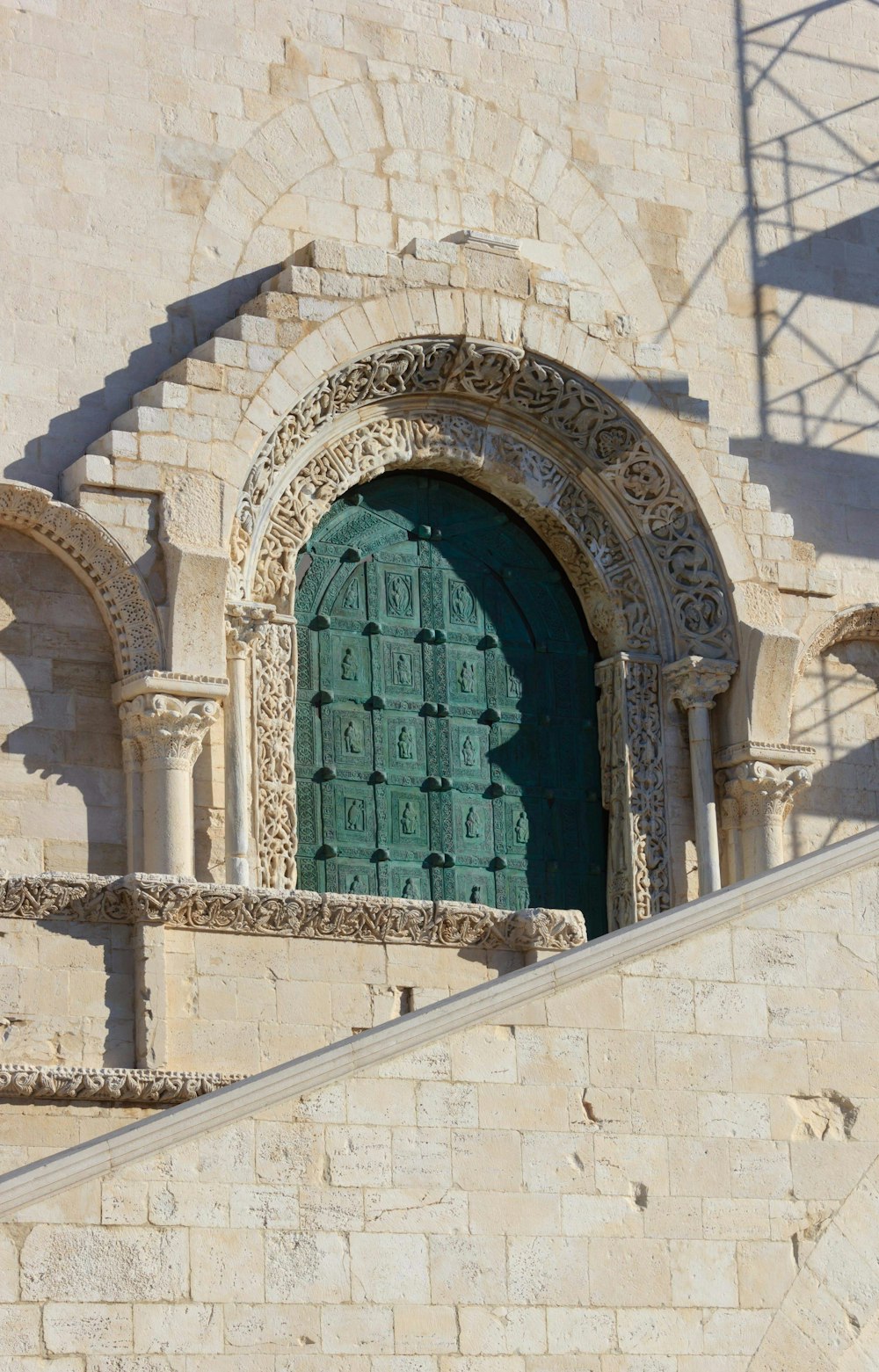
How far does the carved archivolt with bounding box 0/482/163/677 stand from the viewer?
1458cm

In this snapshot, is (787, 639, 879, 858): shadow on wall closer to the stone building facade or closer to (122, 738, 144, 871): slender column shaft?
the stone building facade

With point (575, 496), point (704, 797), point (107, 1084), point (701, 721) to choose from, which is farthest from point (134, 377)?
point (107, 1084)

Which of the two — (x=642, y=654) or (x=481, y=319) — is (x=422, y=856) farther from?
(x=481, y=319)

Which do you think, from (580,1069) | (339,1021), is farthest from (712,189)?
(580,1069)

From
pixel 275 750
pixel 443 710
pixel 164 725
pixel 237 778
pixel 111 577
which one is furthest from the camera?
pixel 443 710

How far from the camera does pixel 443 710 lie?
53.5ft

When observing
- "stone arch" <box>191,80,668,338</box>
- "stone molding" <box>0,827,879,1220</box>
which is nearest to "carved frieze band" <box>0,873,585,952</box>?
"stone molding" <box>0,827,879,1220</box>

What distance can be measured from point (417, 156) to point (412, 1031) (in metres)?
7.61

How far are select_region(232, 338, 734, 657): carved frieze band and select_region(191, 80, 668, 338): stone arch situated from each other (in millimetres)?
935

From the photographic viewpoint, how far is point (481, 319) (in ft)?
53.6

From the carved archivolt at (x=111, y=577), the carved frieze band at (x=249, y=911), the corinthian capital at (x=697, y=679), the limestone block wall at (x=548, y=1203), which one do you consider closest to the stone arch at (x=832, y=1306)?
the limestone block wall at (x=548, y=1203)

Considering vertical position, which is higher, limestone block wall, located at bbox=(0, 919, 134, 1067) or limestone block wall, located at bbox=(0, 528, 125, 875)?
limestone block wall, located at bbox=(0, 528, 125, 875)

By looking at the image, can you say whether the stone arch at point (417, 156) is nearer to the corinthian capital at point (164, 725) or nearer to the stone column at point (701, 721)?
the stone column at point (701, 721)

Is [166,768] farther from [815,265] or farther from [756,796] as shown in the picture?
[815,265]
